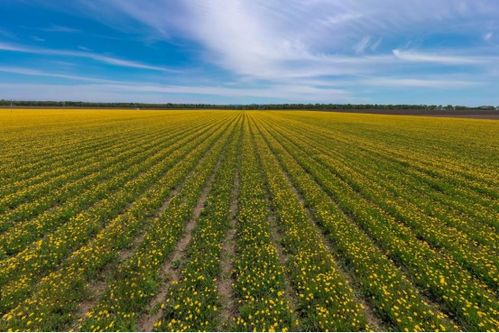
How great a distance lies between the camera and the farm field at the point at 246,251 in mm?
5078

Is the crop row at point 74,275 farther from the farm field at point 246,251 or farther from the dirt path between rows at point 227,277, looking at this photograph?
the dirt path between rows at point 227,277

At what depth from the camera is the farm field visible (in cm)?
508

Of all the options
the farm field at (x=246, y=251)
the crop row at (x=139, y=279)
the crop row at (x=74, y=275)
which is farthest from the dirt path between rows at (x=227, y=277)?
the crop row at (x=74, y=275)

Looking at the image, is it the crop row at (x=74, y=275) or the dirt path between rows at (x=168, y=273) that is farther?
the dirt path between rows at (x=168, y=273)

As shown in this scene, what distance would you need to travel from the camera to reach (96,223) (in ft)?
29.1

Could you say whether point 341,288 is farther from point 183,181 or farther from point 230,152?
point 230,152

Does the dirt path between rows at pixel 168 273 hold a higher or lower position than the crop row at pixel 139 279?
lower

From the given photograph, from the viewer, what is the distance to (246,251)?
741 centimetres

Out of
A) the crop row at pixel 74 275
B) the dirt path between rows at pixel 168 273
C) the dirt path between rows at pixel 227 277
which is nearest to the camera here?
the crop row at pixel 74 275

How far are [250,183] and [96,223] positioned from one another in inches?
315

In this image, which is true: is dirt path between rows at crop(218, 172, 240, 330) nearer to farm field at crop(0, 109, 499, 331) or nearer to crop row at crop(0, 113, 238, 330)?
farm field at crop(0, 109, 499, 331)

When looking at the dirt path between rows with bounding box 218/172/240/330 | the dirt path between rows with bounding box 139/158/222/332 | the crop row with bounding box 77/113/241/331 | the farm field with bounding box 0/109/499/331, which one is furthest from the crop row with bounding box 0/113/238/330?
the dirt path between rows with bounding box 218/172/240/330

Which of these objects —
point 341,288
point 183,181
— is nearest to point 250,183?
point 183,181

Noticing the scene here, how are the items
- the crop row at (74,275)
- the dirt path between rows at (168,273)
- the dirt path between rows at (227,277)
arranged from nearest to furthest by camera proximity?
the crop row at (74,275) → the dirt path between rows at (168,273) → the dirt path between rows at (227,277)
